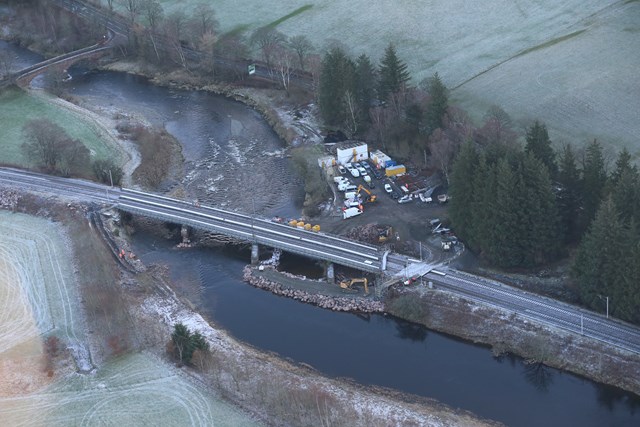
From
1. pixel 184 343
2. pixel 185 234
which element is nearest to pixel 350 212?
pixel 185 234

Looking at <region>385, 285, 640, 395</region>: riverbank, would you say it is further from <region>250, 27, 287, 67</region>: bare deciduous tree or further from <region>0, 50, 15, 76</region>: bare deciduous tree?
<region>0, 50, 15, 76</region>: bare deciduous tree

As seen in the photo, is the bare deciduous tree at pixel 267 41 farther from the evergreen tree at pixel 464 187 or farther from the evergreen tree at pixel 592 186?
the evergreen tree at pixel 592 186

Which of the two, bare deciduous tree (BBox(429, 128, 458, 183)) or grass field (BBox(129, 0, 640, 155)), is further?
grass field (BBox(129, 0, 640, 155))

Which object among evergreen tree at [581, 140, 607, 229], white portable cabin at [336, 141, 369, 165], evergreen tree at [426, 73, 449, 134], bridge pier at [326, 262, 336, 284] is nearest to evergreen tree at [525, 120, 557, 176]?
evergreen tree at [581, 140, 607, 229]

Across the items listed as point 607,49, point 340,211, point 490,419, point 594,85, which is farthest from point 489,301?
point 607,49

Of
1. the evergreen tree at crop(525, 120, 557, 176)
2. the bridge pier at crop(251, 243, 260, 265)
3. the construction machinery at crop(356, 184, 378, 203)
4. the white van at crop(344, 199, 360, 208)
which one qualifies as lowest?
the bridge pier at crop(251, 243, 260, 265)

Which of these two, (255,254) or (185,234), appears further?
(185,234)

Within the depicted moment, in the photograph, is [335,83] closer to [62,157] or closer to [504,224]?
[62,157]
